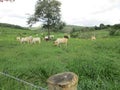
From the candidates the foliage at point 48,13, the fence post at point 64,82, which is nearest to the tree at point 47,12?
the foliage at point 48,13

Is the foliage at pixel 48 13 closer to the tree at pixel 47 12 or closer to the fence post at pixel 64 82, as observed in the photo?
the tree at pixel 47 12

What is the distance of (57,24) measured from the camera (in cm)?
3303

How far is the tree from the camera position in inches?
1264

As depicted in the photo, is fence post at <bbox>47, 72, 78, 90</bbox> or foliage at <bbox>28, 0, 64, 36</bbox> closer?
fence post at <bbox>47, 72, 78, 90</bbox>

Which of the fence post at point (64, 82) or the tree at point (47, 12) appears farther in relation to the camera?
the tree at point (47, 12)

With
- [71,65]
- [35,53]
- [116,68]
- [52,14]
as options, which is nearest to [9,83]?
[71,65]

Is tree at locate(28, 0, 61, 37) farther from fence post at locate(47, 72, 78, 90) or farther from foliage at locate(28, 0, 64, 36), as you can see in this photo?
fence post at locate(47, 72, 78, 90)

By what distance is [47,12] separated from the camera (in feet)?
105

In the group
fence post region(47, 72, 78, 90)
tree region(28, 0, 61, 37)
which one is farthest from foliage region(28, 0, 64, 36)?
fence post region(47, 72, 78, 90)

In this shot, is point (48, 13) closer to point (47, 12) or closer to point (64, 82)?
point (47, 12)

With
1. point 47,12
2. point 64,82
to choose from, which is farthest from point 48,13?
point 64,82

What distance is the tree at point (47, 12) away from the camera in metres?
32.1

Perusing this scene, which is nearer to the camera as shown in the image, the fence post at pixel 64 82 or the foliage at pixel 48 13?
the fence post at pixel 64 82

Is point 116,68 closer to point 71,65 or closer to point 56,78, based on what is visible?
point 71,65
